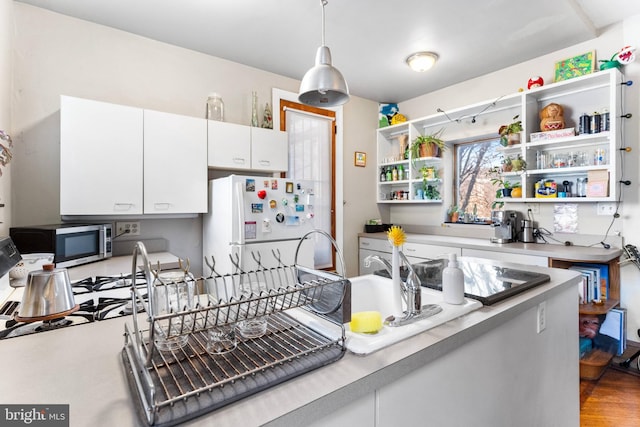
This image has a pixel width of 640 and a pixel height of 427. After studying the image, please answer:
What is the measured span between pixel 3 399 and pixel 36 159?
238cm

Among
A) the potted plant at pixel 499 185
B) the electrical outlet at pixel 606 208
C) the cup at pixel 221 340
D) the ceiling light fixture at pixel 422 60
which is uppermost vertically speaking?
the ceiling light fixture at pixel 422 60

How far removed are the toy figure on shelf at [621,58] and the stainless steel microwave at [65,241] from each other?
4009 millimetres

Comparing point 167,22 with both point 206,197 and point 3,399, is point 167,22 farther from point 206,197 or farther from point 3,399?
point 3,399

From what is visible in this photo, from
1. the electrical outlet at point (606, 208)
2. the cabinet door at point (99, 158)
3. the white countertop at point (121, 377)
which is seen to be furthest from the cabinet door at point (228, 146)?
the electrical outlet at point (606, 208)

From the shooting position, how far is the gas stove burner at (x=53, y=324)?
95 centimetres

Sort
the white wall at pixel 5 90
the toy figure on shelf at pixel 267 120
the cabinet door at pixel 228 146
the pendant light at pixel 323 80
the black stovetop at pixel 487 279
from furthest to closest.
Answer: the toy figure on shelf at pixel 267 120, the cabinet door at pixel 228 146, the white wall at pixel 5 90, the pendant light at pixel 323 80, the black stovetop at pixel 487 279

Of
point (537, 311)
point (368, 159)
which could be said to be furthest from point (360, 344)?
point (368, 159)

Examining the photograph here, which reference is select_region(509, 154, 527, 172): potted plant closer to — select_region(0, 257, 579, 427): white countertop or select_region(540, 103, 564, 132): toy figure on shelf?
select_region(540, 103, 564, 132): toy figure on shelf

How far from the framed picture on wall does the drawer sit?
219 centimetres

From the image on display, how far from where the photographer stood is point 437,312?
986 mm

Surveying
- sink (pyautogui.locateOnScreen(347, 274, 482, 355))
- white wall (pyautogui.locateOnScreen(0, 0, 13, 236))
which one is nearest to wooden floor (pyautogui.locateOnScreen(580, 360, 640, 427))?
sink (pyautogui.locateOnScreen(347, 274, 482, 355))

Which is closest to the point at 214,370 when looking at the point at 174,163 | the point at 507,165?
the point at 174,163

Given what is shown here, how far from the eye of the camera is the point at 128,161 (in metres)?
2.31

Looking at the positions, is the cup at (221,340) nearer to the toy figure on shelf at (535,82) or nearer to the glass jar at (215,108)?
the glass jar at (215,108)
